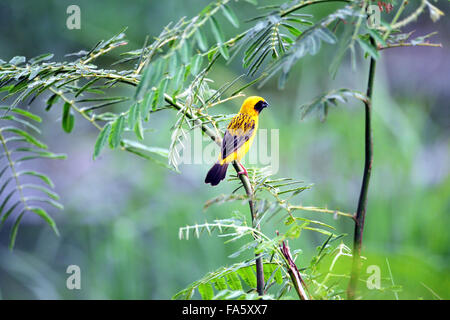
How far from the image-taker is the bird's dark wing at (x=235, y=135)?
1.82 feet

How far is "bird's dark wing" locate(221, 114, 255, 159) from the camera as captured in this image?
0.55 m

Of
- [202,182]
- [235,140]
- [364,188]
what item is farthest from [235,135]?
[202,182]

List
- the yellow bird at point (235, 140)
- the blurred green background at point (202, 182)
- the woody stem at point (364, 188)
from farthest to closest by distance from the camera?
the blurred green background at point (202, 182)
the yellow bird at point (235, 140)
the woody stem at point (364, 188)

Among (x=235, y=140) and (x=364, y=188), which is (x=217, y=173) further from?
(x=364, y=188)

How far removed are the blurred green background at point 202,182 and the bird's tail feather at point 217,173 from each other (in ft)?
2.70

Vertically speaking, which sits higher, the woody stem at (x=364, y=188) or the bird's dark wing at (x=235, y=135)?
the bird's dark wing at (x=235, y=135)

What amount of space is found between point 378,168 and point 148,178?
800 mm

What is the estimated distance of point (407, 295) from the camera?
1.26 meters

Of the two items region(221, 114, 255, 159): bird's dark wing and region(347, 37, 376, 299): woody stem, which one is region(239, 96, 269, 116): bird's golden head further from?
region(347, 37, 376, 299): woody stem

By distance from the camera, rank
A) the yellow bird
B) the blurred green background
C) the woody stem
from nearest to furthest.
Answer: the woody stem < the yellow bird < the blurred green background

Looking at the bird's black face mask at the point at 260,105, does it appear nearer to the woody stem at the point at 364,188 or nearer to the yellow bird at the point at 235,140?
the yellow bird at the point at 235,140

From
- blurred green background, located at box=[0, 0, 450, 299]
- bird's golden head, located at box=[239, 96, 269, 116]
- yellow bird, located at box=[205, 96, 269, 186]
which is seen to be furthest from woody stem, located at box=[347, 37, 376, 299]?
blurred green background, located at box=[0, 0, 450, 299]

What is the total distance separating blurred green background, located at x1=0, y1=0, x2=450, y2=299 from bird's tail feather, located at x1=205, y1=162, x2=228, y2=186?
82 centimetres

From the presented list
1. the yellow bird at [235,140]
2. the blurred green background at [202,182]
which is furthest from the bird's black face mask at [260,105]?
the blurred green background at [202,182]
